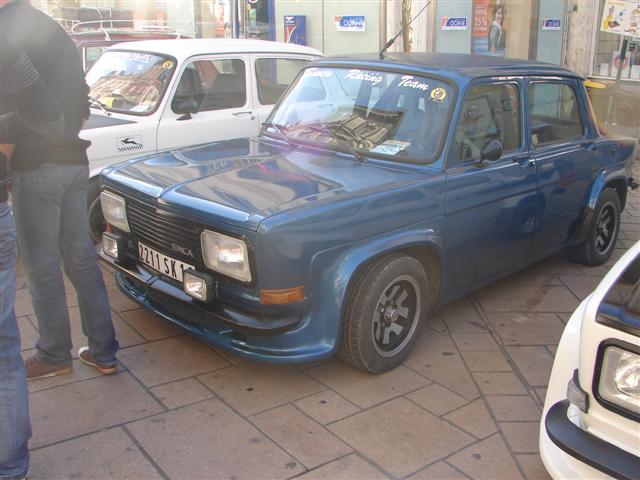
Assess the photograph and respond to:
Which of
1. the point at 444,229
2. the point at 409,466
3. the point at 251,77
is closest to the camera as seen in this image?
the point at 409,466

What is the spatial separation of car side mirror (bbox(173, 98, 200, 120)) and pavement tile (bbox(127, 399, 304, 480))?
3.21m

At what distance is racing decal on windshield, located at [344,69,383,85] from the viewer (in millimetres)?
4469

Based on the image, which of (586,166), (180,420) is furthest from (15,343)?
(586,166)

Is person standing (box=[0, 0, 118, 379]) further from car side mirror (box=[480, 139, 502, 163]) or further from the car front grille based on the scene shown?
car side mirror (box=[480, 139, 502, 163])

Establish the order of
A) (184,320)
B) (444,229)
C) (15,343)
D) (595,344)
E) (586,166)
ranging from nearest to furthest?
(595,344) < (15,343) < (184,320) < (444,229) < (586,166)

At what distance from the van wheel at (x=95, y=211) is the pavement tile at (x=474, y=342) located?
293 cm

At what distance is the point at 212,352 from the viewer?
4.05 metres

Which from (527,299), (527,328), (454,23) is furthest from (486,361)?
(454,23)

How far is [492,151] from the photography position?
163 inches

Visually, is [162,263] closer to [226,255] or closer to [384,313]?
[226,255]

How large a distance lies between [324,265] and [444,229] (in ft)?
2.99

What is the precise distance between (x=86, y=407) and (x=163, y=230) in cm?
98

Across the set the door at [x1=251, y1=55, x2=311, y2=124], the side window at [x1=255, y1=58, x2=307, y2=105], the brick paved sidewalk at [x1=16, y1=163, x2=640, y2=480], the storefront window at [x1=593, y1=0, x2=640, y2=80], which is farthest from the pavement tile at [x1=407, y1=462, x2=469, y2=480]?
the storefront window at [x1=593, y1=0, x2=640, y2=80]

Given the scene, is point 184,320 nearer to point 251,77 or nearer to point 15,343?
point 15,343
